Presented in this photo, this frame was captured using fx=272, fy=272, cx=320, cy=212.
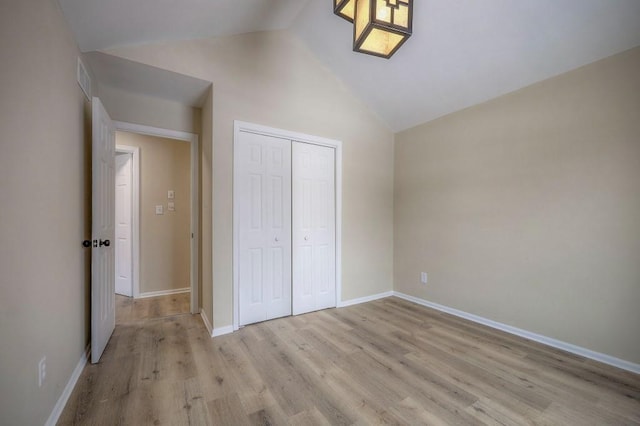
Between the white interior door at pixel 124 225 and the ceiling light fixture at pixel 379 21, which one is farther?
the white interior door at pixel 124 225

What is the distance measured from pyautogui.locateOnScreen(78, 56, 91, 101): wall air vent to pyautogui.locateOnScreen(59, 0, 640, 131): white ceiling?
6.2 inches

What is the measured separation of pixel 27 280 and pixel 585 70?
13.5 ft

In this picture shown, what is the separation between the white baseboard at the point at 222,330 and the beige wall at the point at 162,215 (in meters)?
1.84

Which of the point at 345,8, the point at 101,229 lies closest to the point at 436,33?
the point at 345,8

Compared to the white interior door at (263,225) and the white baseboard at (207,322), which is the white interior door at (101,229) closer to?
the white baseboard at (207,322)

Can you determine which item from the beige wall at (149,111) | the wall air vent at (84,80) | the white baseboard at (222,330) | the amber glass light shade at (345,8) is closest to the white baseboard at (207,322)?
the white baseboard at (222,330)

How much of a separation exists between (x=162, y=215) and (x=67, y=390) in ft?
8.73

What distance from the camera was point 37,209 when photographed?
1.42 meters

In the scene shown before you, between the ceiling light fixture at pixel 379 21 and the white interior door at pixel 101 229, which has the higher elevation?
the ceiling light fixture at pixel 379 21

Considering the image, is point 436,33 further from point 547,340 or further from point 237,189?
point 547,340

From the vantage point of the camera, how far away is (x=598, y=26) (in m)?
2.05

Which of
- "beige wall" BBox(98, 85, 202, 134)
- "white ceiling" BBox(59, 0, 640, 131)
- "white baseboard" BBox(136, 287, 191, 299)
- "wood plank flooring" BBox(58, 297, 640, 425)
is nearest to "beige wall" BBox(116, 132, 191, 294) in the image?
"white baseboard" BBox(136, 287, 191, 299)

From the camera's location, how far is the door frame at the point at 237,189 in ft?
9.18

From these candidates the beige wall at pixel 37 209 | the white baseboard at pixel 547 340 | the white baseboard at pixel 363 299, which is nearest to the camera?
the beige wall at pixel 37 209
